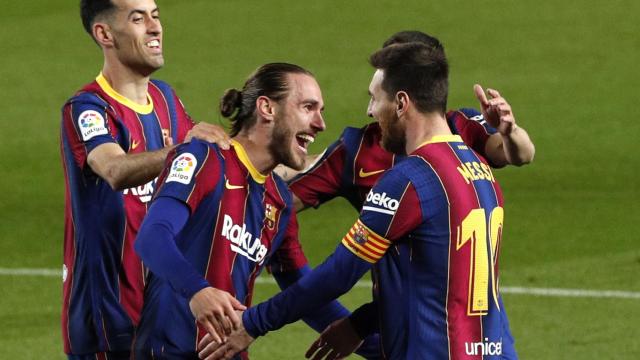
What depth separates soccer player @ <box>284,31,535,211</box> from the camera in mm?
8023

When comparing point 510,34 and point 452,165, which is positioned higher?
point 452,165

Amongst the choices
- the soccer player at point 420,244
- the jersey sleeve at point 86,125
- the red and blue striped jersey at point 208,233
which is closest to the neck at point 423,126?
the soccer player at point 420,244

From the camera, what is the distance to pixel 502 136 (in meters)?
7.84

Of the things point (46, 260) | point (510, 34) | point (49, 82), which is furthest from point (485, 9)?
point (46, 260)

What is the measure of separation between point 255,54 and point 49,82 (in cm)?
259

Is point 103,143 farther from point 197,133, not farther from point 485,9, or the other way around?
point 485,9

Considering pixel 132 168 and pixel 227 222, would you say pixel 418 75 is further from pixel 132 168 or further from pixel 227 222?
pixel 132 168

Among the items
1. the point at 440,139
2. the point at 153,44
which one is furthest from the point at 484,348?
the point at 153,44

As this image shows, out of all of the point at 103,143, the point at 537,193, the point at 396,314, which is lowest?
the point at 537,193

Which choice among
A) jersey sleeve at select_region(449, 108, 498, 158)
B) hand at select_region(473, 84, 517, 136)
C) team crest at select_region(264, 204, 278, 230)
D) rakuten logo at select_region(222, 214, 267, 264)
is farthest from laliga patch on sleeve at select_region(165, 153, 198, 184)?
jersey sleeve at select_region(449, 108, 498, 158)

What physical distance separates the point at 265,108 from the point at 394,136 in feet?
2.41

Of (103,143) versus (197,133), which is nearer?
(197,133)

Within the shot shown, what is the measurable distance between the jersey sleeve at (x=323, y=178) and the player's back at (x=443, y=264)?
1.60 meters

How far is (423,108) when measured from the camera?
6.54m
